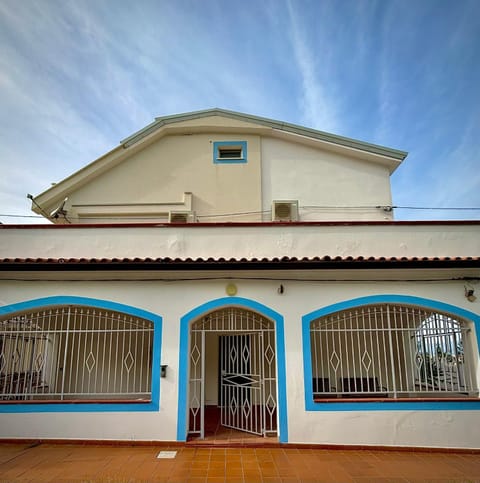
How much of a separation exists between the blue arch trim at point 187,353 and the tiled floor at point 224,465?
0.40 m

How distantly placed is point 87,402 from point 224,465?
2.77 metres

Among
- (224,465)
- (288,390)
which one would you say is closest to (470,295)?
(288,390)

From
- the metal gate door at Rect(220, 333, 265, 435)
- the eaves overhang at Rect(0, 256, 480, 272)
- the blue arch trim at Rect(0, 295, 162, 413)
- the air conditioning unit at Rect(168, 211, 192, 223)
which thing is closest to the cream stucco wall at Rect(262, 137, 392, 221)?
the air conditioning unit at Rect(168, 211, 192, 223)

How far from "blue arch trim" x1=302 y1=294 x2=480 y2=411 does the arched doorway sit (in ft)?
2.14

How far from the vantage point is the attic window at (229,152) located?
38.7 feet

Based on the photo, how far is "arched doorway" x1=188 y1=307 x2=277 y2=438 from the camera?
7160mm

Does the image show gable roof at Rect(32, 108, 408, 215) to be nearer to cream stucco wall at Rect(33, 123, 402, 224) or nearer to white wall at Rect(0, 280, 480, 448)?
cream stucco wall at Rect(33, 123, 402, 224)

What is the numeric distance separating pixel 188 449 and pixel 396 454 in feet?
11.7

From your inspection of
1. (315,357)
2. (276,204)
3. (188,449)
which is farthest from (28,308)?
(276,204)

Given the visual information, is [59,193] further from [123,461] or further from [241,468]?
[241,468]

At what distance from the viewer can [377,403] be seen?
6.70 metres

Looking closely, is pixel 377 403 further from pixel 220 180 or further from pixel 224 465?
pixel 220 180

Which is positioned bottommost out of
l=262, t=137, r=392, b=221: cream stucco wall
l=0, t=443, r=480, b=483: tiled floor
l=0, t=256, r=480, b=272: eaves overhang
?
l=0, t=443, r=480, b=483: tiled floor

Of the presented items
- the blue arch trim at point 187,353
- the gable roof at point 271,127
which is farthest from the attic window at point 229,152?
the blue arch trim at point 187,353
